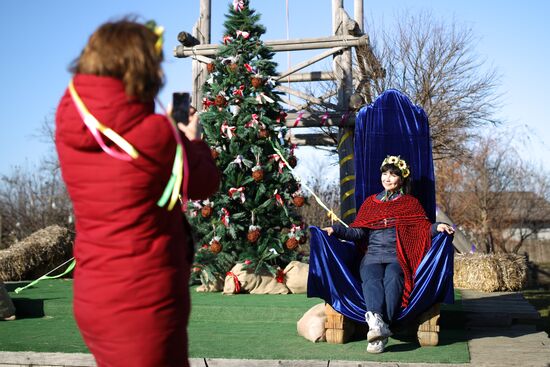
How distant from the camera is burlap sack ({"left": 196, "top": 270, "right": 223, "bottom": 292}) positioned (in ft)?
26.1

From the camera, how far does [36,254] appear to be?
34.6 ft

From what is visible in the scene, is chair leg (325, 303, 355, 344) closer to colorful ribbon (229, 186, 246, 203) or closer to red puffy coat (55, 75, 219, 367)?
colorful ribbon (229, 186, 246, 203)

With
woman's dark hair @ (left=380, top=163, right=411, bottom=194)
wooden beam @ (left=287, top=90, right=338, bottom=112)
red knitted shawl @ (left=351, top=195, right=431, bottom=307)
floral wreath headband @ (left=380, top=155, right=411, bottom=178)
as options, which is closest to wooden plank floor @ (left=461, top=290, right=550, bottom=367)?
red knitted shawl @ (left=351, top=195, right=431, bottom=307)

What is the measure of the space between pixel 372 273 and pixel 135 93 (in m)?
3.64

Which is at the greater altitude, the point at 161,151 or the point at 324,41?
the point at 324,41

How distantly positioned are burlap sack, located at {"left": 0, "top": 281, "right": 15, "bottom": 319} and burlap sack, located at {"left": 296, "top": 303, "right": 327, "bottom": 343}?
315 cm

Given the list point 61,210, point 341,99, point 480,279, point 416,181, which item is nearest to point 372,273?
point 416,181

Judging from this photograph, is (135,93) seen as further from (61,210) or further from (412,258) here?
(61,210)

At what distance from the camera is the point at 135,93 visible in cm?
203

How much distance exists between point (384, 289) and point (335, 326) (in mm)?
493

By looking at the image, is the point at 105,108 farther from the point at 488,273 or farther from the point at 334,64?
the point at 334,64

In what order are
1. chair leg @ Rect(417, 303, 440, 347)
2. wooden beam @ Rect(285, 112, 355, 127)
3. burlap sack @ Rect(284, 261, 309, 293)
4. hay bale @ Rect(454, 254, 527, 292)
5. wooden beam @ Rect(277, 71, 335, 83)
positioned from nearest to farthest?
chair leg @ Rect(417, 303, 440, 347)
burlap sack @ Rect(284, 261, 309, 293)
hay bale @ Rect(454, 254, 527, 292)
wooden beam @ Rect(285, 112, 355, 127)
wooden beam @ Rect(277, 71, 335, 83)

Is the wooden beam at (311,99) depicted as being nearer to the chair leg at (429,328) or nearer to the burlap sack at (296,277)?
the burlap sack at (296,277)

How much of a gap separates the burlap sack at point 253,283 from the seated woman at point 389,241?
2219 mm
